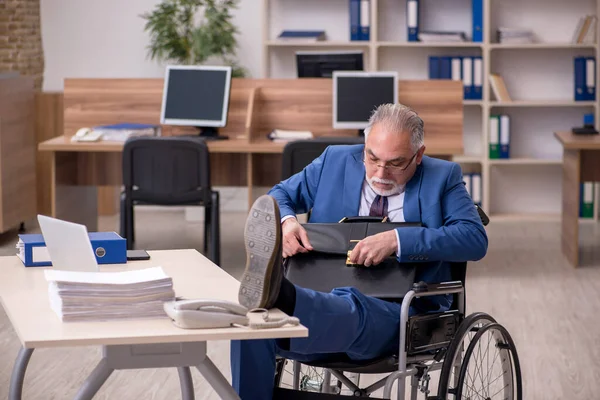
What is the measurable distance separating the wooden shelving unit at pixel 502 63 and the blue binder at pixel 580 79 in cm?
7

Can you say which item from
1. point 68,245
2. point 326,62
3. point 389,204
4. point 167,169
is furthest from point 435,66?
point 68,245

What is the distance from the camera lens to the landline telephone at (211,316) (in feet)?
6.08

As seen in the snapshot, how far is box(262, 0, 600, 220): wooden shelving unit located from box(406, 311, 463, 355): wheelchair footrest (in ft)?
15.9

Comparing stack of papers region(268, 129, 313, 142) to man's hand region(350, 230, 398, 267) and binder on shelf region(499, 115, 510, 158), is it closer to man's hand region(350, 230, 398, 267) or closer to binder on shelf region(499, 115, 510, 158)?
binder on shelf region(499, 115, 510, 158)

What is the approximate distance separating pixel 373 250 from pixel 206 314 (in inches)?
32.4

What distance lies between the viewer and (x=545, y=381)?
3656 millimetres

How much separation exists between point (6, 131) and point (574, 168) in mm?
3351

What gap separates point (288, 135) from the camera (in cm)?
573

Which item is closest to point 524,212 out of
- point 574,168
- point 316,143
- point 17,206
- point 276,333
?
point 574,168

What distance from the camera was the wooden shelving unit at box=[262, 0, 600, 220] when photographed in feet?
24.1

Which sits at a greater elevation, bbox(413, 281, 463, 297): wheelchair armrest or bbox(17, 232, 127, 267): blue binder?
bbox(17, 232, 127, 267): blue binder

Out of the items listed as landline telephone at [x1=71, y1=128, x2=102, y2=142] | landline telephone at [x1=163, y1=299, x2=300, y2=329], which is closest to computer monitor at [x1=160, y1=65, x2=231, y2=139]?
landline telephone at [x1=71, y1=128, x2=102, y2=142]

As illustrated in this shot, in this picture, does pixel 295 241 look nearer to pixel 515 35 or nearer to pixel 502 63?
pixel 515 35

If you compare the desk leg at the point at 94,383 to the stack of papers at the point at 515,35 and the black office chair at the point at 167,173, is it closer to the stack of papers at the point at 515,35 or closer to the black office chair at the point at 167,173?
the black office chair at the point at 167,173
